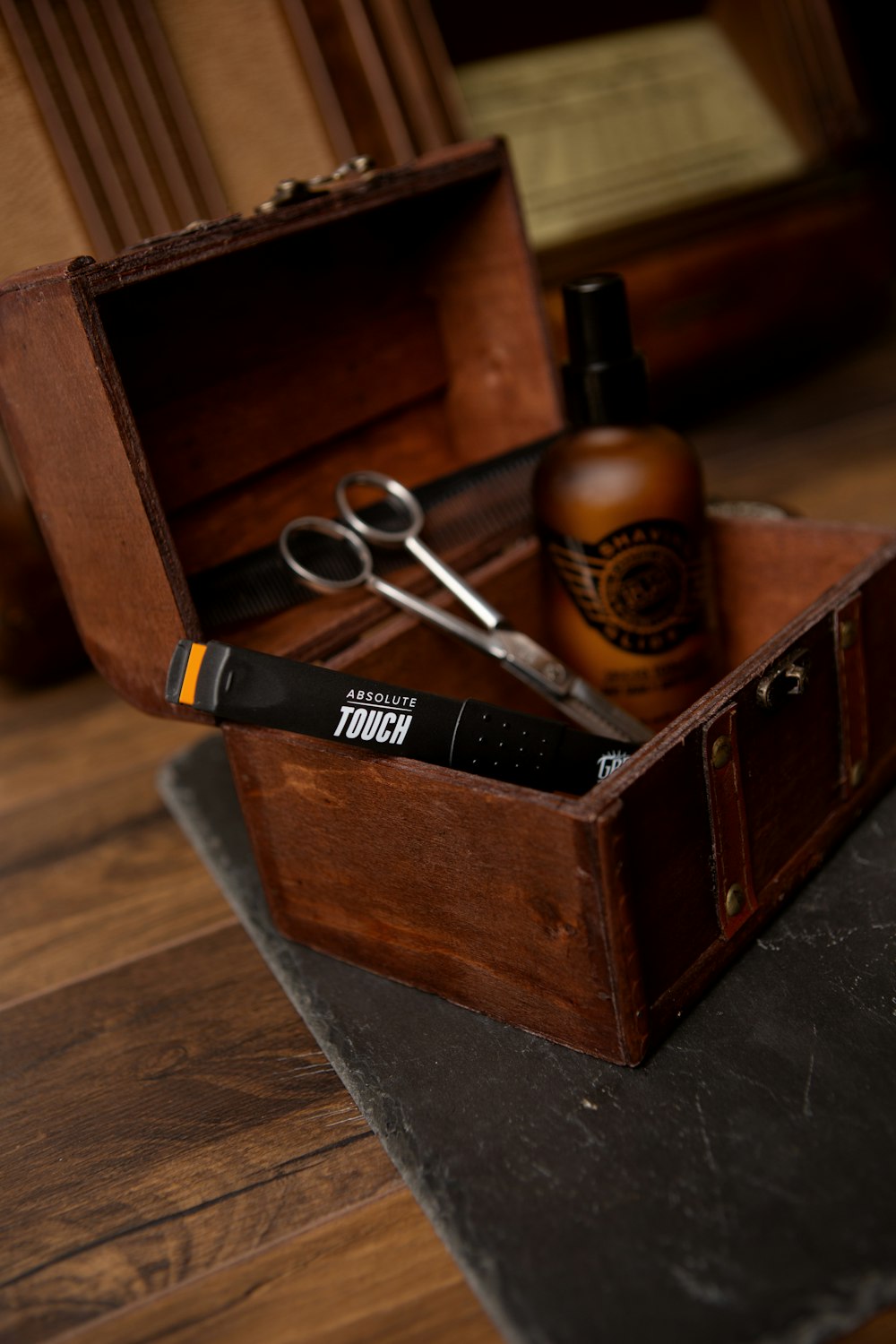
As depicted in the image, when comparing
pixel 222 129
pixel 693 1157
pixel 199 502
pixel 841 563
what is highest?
pixel 222 129

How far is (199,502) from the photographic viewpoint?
73 centimetres

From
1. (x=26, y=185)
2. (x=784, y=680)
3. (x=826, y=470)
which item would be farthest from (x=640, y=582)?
(x=826, y=470)

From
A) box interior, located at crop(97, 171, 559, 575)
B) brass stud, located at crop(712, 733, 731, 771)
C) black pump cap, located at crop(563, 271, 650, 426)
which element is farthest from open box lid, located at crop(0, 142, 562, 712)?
brass stud, located at crop(712, 733, 731, 771)

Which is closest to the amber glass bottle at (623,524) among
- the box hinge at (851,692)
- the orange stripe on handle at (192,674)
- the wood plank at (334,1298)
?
the box hinge at (851,692)

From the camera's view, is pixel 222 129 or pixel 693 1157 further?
pixel 222 129

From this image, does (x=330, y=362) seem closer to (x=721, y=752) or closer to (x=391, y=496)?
(x=391, y=496)

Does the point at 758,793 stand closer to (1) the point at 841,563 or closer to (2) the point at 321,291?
(1) the point at 841,563

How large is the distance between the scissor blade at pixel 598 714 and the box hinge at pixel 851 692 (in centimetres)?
11

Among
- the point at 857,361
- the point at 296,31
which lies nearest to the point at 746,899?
the point at 296,31

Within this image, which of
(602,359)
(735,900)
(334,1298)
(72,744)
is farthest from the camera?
(72,744)

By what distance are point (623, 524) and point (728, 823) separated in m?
0.20

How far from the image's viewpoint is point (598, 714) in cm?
69

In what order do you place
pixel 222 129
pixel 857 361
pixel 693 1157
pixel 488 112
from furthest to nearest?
pixel 857 361 < pixel 488 112 < pixel 222 129 < pixel 693 1157

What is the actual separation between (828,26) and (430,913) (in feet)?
4.32
